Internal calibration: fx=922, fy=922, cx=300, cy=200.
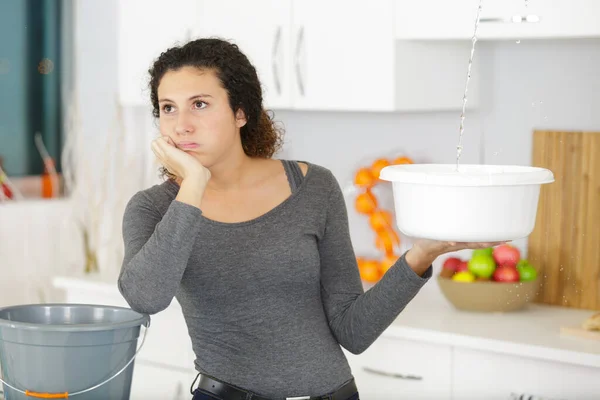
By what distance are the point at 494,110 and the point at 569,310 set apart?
62cm

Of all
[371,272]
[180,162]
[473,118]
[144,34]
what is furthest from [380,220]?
[180,162]

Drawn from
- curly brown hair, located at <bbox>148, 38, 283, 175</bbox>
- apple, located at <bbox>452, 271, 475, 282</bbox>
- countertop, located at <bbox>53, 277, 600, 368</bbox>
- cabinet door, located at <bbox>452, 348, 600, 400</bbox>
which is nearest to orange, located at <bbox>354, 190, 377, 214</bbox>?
countertop, located at <bbox>53, 277, 600, 368</bbox>

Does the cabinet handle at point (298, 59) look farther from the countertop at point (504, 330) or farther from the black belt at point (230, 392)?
the black belt at point (230, 392)

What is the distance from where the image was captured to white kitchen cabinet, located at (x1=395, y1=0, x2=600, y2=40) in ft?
7.27

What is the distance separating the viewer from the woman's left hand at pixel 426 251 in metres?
1.52

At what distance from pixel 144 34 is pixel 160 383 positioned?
3.67 feet

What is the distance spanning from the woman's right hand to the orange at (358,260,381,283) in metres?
1.35

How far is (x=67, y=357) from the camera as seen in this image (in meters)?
1.49

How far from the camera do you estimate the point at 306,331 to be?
172 centimetres

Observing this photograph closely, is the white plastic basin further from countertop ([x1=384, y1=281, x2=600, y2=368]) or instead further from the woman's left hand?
countertop ([x1=384, y1=281, x2=600, y2=368])

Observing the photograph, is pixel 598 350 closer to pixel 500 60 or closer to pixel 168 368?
pixel 500 60

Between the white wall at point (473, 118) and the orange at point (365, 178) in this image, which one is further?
the orange at point (365, 178)

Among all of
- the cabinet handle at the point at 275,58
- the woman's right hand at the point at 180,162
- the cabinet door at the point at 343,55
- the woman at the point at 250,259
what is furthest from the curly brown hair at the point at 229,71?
the cabinet handle at the point at 275,58

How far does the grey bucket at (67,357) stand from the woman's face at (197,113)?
316 millimetres
